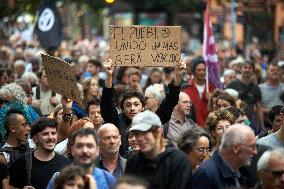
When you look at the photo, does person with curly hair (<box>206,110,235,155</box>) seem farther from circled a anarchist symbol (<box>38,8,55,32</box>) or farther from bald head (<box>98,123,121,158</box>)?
circled a anarchist symbol (<box>38,8,55,32</box>)

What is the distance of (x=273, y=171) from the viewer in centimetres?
838

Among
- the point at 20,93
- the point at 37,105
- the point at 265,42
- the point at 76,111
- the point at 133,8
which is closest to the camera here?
the point at 20,93

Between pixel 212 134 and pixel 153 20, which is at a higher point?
pixel 153 20

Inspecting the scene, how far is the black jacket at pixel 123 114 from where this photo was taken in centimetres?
1160

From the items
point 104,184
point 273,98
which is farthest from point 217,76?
point 104,184

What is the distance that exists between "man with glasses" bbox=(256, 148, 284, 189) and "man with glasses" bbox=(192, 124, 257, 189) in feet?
1.07

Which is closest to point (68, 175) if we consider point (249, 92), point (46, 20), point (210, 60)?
point (249, 92)

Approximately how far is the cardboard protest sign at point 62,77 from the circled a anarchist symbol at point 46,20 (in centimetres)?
909

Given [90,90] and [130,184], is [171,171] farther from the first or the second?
[90,90]

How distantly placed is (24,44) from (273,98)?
20.2m

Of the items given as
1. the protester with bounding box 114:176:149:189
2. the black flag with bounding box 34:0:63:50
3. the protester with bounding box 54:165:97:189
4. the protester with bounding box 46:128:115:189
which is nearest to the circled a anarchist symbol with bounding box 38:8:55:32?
the black flag with bounding box 34:0:63:50

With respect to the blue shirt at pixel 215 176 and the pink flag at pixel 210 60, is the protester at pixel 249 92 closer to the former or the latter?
the pink flag at pixel 210 60

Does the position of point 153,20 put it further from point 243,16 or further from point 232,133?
point 232,133

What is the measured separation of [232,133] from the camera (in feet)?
28.8
